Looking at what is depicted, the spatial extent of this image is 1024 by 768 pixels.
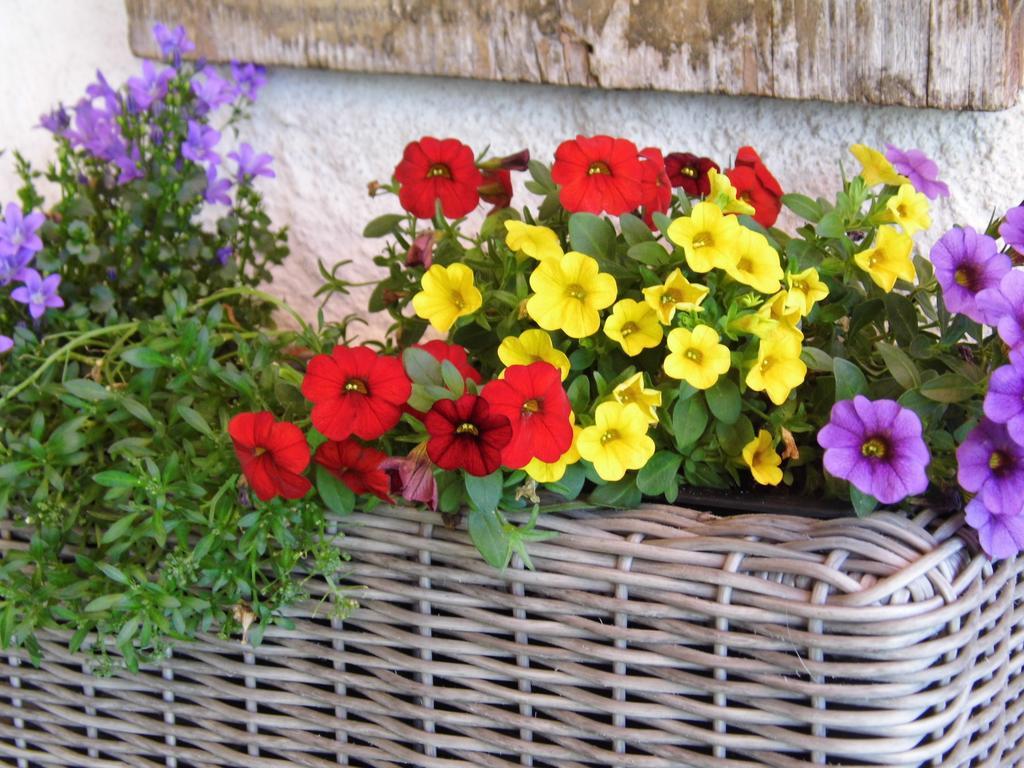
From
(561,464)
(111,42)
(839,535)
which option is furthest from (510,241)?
(111,42)

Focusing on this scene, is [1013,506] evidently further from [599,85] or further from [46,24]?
[46,24]

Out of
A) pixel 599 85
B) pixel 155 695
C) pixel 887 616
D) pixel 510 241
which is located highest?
pixel 599 85

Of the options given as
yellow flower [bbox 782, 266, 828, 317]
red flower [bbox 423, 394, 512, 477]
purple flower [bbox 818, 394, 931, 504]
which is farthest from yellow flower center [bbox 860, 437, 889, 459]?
red flower [bbox 423, 394, 512, 477]

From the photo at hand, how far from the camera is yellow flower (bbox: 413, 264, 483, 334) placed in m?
0.73

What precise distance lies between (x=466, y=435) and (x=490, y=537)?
74 millimetres

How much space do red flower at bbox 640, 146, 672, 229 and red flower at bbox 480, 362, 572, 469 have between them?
19cm

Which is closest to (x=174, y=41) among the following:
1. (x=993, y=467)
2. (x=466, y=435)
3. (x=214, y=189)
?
(x=214, y=189)

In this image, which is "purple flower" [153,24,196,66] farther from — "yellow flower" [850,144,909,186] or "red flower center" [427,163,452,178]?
"yellow flower" [850,144,909,186]

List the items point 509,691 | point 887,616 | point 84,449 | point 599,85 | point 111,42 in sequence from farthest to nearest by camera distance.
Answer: point 111,42
point 599,85
point 84,449
point 509,691
point 887,616

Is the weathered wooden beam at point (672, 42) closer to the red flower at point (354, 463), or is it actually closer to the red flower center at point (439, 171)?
the red flower center at point (439, 171)

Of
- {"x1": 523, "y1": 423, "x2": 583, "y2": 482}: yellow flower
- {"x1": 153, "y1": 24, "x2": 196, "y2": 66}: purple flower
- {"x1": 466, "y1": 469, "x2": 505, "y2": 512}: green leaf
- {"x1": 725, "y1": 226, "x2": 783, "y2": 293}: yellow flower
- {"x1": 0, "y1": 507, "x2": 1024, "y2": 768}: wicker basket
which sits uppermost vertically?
{"x1": 153, "y1": 24, "x2": 196, "y2": 66}: purple flower

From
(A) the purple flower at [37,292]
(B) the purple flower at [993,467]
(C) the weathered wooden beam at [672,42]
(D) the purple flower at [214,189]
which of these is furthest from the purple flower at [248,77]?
(B) the purple flower at [993,467]

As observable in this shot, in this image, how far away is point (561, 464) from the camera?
2.18 ft

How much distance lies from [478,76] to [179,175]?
1.04 ft
